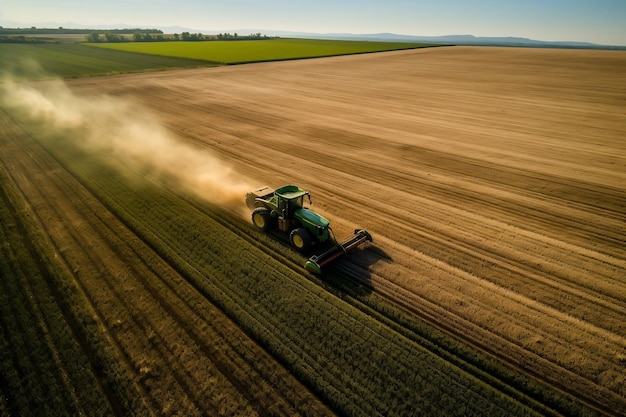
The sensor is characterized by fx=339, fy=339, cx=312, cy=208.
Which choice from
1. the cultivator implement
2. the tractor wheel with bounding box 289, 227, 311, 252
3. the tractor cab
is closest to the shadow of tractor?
the cultivator implement

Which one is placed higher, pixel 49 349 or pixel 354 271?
pixel 354 271

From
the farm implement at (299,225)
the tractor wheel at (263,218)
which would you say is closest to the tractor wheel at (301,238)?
the farm implement at (299,225)

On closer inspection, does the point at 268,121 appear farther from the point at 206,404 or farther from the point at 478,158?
the point at 206,404

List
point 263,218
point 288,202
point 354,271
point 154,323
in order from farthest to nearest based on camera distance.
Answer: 1. point 263,218
2. point 288,202
3. point 354,271
4. point 154,323

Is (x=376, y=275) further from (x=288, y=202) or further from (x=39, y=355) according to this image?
(x=39, y=355)

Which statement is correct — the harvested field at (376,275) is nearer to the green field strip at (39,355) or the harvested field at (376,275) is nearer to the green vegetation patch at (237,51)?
the green field strip at (39,355)

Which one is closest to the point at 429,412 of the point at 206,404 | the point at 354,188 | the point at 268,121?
the point at 206,404

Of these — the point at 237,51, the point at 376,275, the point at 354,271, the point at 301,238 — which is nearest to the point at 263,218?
the point at 301,238
